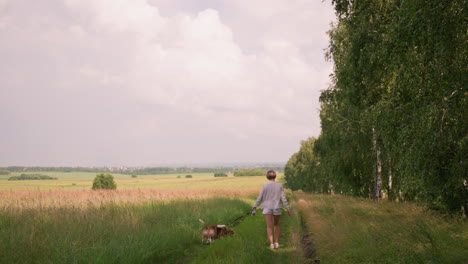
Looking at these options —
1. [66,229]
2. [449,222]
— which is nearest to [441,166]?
[449,222]

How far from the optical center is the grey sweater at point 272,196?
25.2 feet

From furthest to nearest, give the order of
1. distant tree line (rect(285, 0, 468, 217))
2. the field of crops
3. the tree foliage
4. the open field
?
the tree foliage, the open field, distant tree line (rect(285, 0, 468, 217)), the field of crops

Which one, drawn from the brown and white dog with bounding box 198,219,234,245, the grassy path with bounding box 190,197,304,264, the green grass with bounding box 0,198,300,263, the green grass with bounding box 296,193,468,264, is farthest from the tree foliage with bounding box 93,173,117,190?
the green grass with bounding box 296,193,468,264

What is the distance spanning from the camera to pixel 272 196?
777 cm

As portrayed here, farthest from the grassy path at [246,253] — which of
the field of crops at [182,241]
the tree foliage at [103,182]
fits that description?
the tree foliage at [103,182]

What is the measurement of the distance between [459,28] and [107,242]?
9399mm

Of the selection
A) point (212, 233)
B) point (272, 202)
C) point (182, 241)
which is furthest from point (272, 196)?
point (182, 241)

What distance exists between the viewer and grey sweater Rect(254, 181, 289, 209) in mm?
7688

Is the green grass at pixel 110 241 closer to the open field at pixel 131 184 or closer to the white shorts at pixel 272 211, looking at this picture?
the white shorts at pixel 272 211

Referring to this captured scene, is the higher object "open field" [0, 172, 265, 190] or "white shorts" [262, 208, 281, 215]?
"white shorts" [262, 208, 281, 215]

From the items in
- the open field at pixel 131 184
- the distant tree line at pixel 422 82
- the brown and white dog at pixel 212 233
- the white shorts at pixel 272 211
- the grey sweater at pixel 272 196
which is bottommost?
the open field at pixel 131 184

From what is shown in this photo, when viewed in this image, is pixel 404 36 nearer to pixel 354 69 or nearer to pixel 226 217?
pixel 354 69

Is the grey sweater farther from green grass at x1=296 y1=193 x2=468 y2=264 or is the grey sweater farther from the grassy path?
green grass at x1=296 y1=193 x2=468 y2=264

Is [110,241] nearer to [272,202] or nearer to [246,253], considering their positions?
[246,253]
